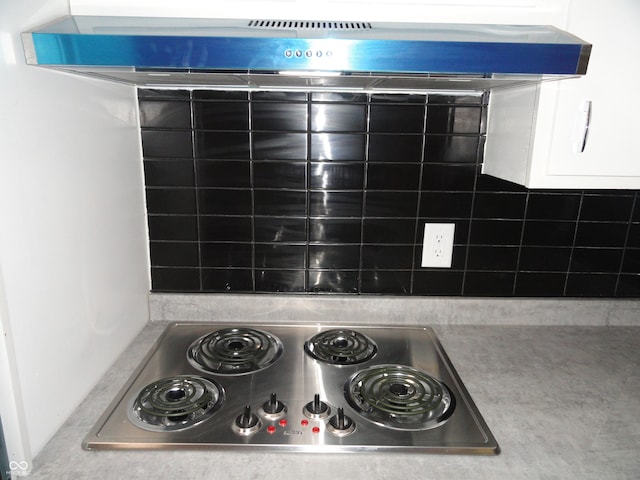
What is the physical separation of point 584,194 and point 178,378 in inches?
49.0

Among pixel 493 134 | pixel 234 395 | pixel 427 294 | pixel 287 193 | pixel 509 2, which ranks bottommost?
pixel 234 395

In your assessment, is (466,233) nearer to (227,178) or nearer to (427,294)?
(427,294)

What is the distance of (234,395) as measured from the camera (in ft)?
3.56

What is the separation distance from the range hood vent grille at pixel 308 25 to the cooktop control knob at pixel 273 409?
0.77 meters

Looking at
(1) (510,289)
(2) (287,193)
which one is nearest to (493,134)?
(1) (510,289)

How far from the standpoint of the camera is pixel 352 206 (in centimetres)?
138

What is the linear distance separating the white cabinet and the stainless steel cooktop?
0.55m

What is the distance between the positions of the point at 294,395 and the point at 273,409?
0.08 m

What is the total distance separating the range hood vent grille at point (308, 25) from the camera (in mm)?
899

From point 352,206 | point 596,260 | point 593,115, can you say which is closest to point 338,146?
point 352,206

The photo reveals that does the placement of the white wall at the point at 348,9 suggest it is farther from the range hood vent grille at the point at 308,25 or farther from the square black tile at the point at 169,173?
the square black tile at the point at 169,173

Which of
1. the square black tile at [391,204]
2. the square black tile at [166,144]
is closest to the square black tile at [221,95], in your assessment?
the square black tile at [166,144]

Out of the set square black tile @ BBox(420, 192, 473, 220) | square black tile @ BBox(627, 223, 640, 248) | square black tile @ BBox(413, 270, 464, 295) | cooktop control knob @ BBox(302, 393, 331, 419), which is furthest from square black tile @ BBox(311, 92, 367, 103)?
square black tile @ BBox(627, 223, 640, 248)

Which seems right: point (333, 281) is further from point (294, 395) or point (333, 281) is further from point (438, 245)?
point (294, 395)
